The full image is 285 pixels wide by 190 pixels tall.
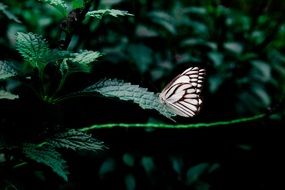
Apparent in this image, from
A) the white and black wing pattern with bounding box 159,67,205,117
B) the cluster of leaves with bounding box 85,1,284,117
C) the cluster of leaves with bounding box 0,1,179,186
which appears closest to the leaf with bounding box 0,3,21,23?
the cluster of leaves with bounding box 0,1,179,186

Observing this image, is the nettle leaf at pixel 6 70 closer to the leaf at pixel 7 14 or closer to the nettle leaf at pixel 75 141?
the nettle leaf at pixel 75 141

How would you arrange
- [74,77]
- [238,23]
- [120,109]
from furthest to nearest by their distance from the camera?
[238,23], [120,109], [74,77]

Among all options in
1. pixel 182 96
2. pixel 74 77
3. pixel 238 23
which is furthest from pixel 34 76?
pixel 238 23

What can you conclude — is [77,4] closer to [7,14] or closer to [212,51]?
[7,14]

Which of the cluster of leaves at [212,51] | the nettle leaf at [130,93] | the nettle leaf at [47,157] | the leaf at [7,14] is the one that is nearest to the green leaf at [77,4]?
the nettle leaf at [130,93]

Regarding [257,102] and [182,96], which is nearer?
[182,96]

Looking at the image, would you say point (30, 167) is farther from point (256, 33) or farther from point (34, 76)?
point (256, 33)

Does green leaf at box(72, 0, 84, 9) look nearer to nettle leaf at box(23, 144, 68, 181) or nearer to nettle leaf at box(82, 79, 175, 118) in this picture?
nettle leaf at box(82, 79, 175, 118)
